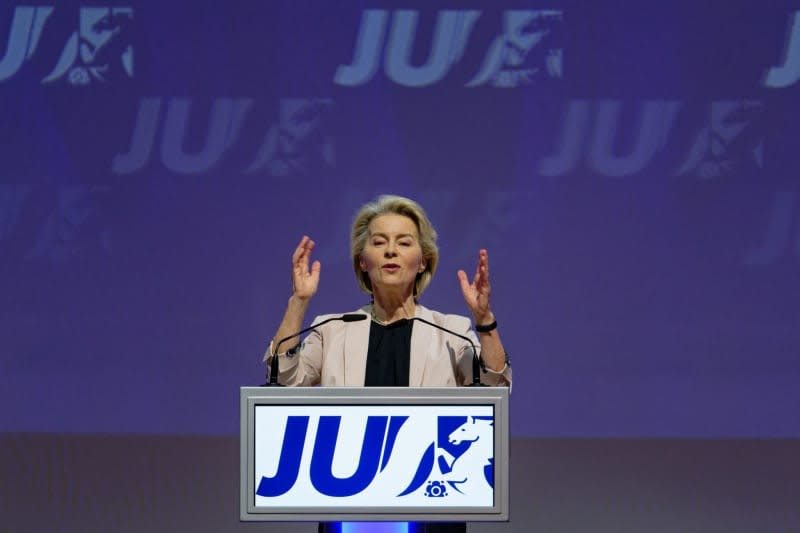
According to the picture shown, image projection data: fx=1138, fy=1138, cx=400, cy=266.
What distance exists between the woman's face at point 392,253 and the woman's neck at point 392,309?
0.10 ft

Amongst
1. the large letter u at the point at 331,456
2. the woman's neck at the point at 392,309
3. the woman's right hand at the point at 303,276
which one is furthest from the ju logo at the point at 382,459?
the woman's neck at the point at 392,309

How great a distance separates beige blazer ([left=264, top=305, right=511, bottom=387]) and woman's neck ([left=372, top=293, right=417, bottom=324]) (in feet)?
0.17

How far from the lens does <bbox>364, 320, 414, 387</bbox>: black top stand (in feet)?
7.89

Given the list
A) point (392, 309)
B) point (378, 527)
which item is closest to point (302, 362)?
point (392, 309)

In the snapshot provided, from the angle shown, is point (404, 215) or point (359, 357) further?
point (404, 215)

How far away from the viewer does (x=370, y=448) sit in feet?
6.48

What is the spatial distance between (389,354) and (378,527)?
451 millimetres

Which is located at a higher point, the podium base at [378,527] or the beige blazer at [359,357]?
the beige blazer at [359,357]

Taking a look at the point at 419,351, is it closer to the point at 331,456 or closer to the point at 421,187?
the point at 331,456

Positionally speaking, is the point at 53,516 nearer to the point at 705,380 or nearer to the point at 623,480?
the point at 623,480

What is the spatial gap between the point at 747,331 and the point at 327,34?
86.4 inches

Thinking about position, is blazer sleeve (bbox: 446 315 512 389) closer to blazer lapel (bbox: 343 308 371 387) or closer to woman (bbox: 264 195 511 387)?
woman (bbox: 264 195 511 387)

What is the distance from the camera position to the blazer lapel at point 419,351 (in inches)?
93.6

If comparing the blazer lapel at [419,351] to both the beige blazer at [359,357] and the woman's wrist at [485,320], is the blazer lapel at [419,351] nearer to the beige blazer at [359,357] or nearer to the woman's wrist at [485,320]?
the beige blazer at [359,357]
